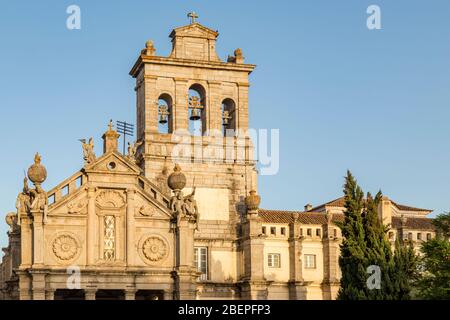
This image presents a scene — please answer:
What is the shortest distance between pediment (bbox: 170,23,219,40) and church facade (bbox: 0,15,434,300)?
9 centimetres

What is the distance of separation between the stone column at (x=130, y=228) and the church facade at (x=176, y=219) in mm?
65

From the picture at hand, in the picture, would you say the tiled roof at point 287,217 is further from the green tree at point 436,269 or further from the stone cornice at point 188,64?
the green tree at point 436,269

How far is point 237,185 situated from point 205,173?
2368 millimetres

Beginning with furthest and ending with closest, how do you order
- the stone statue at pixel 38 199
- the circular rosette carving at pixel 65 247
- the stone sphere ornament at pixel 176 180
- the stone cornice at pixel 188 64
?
1. the stone cornice at pixel 188 64
2. the stone sphere ornament at pixel 176 180
3. the circular rosette carving at pixel 65 247
4. the stone statue at pixel 38 199

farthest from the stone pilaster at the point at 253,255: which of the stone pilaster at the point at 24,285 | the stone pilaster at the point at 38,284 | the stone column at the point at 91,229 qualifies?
the stone pilaster at the point at 24,285

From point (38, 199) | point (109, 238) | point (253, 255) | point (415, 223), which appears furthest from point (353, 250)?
point (415, 223)

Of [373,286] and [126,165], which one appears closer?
[373,286]

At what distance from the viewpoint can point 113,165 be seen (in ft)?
185

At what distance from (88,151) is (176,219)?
6703 mm

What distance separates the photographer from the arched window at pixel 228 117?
214 feet

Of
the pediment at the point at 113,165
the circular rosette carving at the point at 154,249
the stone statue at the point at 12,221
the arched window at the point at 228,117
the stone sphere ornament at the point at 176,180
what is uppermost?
the arched window at the point at 228,117

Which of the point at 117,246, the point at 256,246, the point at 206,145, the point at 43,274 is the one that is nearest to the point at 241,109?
the point at 206,145

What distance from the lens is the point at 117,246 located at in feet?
183

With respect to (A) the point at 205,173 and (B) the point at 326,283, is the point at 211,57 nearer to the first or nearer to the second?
(A) the point at 205,173
